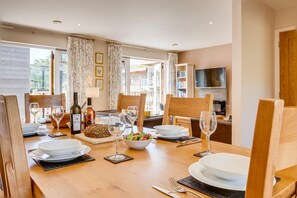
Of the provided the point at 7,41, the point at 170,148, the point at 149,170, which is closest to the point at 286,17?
the point at 170,148

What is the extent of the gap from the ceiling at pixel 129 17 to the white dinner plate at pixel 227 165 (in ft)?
10.1

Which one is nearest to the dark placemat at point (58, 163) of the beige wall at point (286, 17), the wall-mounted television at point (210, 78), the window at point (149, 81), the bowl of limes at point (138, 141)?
the bowl of limes at point (138, 141)

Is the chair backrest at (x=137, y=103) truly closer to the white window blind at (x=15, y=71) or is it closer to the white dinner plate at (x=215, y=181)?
the white dinner plate at (x=215, y=181)

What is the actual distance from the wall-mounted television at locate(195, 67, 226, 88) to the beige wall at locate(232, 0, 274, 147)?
109 inches

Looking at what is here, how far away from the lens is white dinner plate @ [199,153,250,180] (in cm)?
70

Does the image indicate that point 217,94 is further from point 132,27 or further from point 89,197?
point 89,197

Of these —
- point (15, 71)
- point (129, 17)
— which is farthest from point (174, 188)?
point (15, 71)

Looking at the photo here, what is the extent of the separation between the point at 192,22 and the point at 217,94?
3.18 m

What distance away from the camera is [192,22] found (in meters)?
4.48

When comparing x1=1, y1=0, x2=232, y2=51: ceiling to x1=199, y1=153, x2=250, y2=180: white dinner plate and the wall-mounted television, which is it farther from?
x1=199, y1=153, x2=250, y2=180: white dinner plate

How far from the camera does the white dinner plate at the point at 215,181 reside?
2.26ft

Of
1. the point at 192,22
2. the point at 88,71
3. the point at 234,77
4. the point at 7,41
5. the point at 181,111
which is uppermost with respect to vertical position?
the point at 192,22

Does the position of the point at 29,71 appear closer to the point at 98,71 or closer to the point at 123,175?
the point at 98,71

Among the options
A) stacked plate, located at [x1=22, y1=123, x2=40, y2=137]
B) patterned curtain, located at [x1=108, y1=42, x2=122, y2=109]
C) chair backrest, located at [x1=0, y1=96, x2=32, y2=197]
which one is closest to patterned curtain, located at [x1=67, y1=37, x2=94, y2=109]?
patterned curtain, located at [x1=108, y1=42, x2=122, y2=109]
